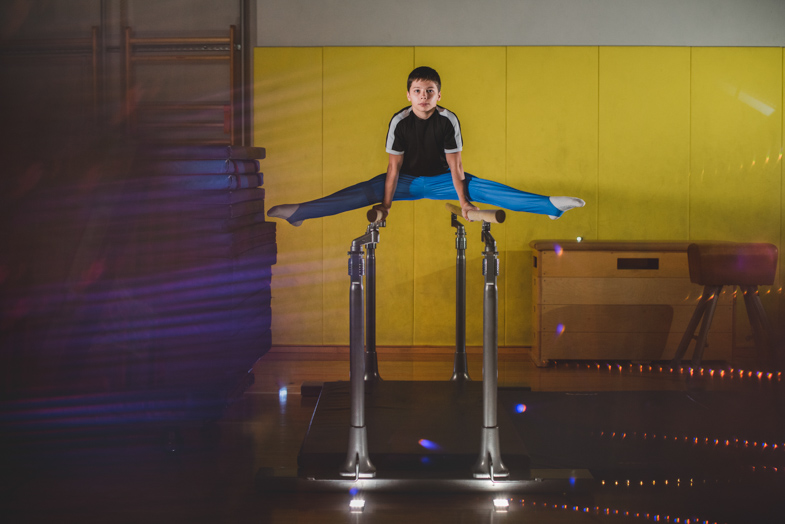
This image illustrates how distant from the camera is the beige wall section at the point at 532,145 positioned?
201 inches

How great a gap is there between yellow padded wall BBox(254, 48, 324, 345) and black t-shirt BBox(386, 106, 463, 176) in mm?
2360

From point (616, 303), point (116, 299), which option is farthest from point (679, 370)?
point (116, 299)

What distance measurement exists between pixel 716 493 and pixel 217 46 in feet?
13.8

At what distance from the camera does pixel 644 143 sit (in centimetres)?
516

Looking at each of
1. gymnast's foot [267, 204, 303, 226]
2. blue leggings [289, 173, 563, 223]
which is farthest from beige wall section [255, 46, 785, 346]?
gymnast's foot [267, 204, 303, 226]

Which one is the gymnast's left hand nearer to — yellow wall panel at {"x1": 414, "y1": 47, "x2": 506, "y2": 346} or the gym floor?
the gym floor

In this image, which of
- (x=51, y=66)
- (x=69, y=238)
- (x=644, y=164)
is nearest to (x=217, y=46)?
(x=51, y=66)

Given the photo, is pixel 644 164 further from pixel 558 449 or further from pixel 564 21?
pixel 558 449

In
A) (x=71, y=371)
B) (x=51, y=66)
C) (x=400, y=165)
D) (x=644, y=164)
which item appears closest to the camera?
(x=400, y=165)

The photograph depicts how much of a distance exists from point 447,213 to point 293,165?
123cm

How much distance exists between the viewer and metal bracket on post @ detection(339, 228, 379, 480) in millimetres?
2738

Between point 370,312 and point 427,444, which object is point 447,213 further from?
point 427,444

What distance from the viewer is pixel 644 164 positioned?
517cm

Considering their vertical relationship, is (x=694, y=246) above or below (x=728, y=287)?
above
